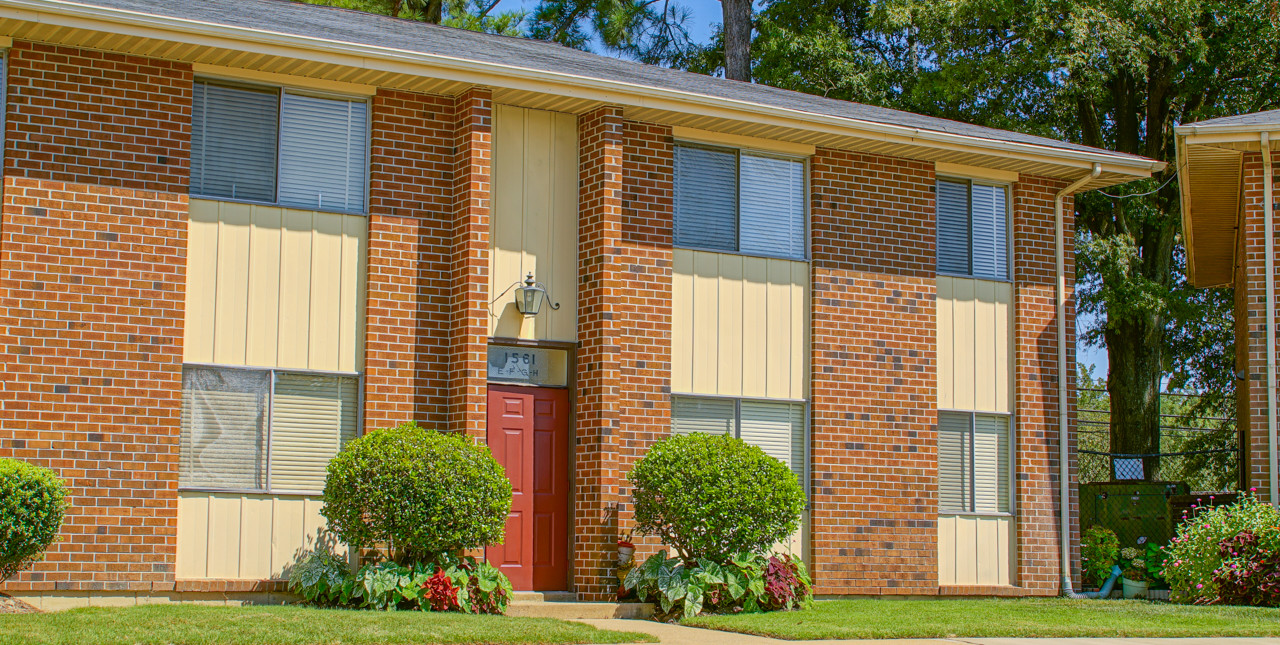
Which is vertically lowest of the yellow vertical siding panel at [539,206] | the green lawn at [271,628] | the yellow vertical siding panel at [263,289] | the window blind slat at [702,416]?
the green lawn at [271,628]

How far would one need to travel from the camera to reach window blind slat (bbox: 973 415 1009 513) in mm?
15492

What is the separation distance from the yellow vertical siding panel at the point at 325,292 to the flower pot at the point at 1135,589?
9612 mm

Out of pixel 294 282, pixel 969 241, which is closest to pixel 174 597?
pixel 294 282

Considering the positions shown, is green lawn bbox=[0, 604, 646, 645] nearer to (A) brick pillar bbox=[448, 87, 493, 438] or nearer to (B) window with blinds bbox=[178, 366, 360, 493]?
(B) window with blinds bbox=[178, 366, 360, 493]

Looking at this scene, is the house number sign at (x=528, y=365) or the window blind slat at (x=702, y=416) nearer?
the house number sign at (x=528, y=365)

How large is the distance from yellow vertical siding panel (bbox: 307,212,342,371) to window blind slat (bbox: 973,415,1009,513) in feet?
24.4

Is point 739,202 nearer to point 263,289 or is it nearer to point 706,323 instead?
point 706,323

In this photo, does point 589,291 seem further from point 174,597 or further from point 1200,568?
point 1200,568

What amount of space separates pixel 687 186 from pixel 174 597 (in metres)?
6.46

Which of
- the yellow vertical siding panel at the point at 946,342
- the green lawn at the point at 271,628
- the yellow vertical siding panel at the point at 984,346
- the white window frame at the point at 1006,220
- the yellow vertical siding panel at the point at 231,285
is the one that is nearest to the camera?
the green lawn at the point at 271,628

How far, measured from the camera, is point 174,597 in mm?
11422

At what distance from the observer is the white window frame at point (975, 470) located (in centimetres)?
1536

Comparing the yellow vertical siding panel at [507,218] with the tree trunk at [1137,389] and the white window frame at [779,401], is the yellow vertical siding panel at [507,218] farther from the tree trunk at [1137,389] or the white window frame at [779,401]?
the tree trunk at [1137,389]

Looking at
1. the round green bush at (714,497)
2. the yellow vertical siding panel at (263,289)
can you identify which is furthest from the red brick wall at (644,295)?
the yellow vertical siding panel at (263,289)
